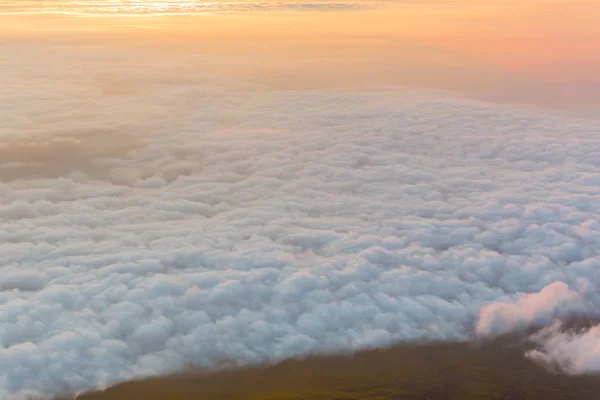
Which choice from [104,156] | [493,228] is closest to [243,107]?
[104,156]

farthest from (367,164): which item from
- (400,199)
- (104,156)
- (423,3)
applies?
(423,3)

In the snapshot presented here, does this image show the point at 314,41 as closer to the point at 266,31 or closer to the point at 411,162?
the point at 266,31

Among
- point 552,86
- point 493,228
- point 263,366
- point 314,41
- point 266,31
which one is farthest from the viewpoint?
point 266,31

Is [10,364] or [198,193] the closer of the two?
[10,364]

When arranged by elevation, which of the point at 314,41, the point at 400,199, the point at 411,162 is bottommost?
the point at 400,199

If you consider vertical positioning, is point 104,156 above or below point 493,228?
above

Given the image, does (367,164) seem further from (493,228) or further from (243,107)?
(243,107)

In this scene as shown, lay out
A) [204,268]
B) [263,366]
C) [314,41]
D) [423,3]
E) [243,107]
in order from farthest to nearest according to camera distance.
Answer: [423,3] → [314,41] → [243,107] → [204,268] → [263,366]
